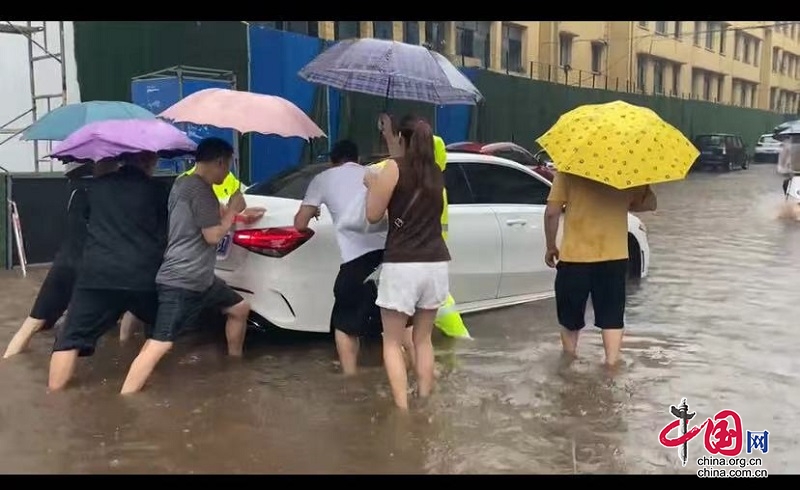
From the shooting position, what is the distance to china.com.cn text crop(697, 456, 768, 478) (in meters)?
3.95

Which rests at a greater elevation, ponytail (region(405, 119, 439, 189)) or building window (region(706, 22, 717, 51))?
building window (region(706, 22, 717, 51))

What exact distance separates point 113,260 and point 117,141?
70cm

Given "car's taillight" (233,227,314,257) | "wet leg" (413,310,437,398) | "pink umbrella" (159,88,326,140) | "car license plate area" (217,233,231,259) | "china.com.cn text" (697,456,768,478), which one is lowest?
"china.com.cn text" (697,456,768,478)

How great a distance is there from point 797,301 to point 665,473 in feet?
15.0

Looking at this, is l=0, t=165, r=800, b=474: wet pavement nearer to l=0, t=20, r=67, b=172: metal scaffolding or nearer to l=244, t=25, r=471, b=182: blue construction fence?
l=0, t=20, r=67, b=172: metal scaffolding

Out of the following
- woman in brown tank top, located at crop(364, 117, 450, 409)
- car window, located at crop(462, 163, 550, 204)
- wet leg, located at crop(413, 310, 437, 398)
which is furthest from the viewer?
car window, located at crop(462, 163, 550, 204)

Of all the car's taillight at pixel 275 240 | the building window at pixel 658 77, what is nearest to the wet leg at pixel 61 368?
the car's taillight at pixel 275 240

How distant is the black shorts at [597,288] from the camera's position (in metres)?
5.37

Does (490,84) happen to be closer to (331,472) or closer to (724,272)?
(724,272)

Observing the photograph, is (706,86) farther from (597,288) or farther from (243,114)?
(243,114)

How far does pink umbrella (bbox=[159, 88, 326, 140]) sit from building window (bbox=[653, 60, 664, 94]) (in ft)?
130

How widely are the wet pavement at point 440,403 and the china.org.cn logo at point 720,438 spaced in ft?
0.22

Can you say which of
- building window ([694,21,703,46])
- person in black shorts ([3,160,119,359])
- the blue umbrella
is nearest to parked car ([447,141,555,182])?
the blue umbrella

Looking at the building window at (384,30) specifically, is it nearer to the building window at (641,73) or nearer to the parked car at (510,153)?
the parked car at (510,153)
